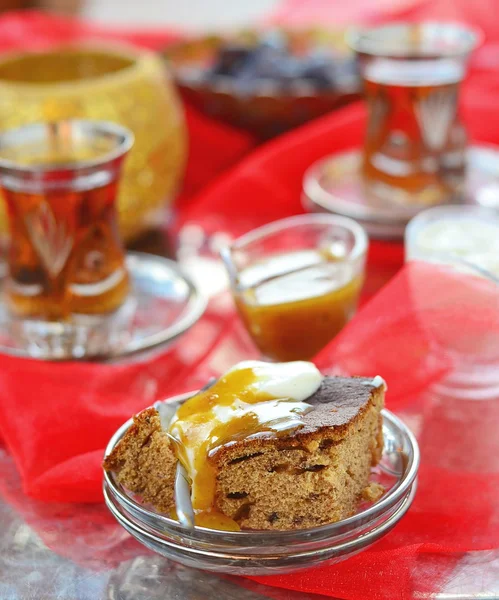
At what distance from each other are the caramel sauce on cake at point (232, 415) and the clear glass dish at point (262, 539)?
2cm

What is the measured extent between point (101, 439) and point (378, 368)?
0.21 m

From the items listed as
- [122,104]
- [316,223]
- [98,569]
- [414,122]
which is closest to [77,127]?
[122,104]

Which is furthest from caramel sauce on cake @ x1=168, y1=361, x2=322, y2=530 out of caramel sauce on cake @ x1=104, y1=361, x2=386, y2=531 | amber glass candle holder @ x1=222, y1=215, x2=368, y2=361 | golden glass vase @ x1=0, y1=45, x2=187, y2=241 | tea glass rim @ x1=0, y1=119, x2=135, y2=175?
golden glass vase @ x1=0, y1=45, x2=187, y2=241

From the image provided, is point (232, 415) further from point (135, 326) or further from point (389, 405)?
point (135, 326)

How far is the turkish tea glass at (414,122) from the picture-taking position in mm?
996

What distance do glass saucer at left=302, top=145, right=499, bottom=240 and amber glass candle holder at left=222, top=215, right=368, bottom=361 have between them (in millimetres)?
123

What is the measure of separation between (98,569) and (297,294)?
0.98ft

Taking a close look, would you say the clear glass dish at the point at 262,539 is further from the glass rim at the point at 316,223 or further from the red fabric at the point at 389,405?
the glass rim at the point at 316,223

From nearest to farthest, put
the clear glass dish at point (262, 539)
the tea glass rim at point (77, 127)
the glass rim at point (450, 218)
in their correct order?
the clear glass dish at point (262, 539)
the glass rim at point (450, 218)
the tea glass rim at point (77, 127)

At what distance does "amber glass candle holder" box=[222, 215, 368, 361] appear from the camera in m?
0.78

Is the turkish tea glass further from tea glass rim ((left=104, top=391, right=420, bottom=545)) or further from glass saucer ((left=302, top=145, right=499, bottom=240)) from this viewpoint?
tea glass rim ((left=104, top=391, right=420, bottom=545))

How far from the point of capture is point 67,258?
0.83m

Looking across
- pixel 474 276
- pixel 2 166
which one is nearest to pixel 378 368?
pixel 474 276

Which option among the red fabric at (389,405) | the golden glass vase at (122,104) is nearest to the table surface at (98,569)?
the red fabric at (389,405)
